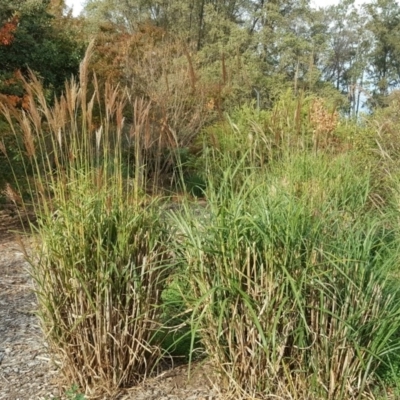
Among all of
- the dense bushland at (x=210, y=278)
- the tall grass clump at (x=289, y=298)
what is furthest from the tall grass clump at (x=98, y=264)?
the tall grass clump at (x=289, y=298)

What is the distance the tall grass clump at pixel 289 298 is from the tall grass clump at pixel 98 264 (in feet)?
0.94

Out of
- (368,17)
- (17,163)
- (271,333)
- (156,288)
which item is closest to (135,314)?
(156,288)

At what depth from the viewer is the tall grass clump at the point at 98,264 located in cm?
254

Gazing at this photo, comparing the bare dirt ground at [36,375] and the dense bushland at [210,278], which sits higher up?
the dense bushland at [210,278]

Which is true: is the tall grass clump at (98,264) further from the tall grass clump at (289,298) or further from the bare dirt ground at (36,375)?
the tall grass clump at (289,298)

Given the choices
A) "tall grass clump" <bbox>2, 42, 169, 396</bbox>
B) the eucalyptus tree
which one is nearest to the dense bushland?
"tall grass clump" <bbox>2, 42, 169, 396</bbox>

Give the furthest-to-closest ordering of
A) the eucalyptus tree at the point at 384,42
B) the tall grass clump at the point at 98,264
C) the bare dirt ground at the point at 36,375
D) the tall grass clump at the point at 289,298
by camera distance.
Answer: the eucalyptus tree at the point at 384,42 → the bare dirt ground at the point at 36,375 → the tall grass clump at the point at 98,264 → the tall grass clump at the point at 289,298

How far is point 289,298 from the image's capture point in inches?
91.6

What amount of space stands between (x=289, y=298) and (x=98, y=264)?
863mm

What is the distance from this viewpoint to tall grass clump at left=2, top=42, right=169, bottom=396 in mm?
2543

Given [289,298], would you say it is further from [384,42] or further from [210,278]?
[384,42]

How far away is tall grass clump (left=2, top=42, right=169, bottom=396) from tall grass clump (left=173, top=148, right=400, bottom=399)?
0.29 meters

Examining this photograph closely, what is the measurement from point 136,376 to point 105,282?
0.62 m

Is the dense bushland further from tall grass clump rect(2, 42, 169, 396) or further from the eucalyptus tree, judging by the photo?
the eucalyptus tree
